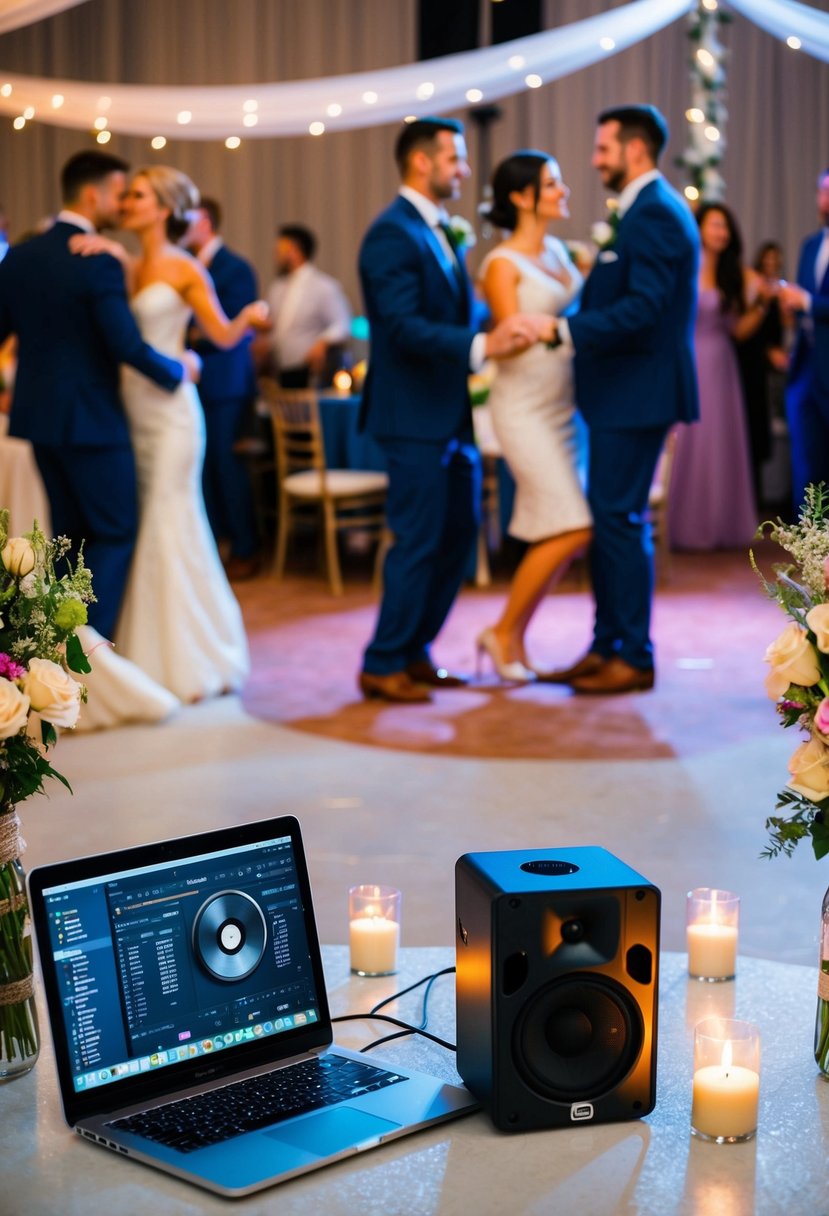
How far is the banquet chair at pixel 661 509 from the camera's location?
730cm

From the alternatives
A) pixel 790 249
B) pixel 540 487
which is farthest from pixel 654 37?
pixel 540 487

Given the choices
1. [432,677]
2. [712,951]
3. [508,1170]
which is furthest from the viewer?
[432,677]

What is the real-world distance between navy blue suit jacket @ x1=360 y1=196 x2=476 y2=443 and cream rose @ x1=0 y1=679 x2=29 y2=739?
354 cm

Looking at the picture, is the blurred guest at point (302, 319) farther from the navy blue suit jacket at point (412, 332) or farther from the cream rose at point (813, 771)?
the cream rose at point (813, 771)

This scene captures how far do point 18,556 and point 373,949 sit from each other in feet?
2.38

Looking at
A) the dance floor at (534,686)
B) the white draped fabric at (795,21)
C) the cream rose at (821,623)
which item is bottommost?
the dance floor at (534,686)

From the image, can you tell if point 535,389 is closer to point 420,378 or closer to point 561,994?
point 420,378

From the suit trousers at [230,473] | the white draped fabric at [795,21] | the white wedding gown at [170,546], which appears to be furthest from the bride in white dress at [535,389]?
the suit trousers at [230,473]

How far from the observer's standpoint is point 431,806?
4230 mm

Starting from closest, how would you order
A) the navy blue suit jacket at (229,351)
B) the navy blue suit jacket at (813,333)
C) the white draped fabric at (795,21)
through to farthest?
the white draped fabric at (795,21), the navy blue suit jacket at (813,333), the navy blue suit jacket at (229,351)

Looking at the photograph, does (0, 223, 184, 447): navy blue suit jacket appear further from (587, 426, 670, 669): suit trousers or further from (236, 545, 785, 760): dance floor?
(587, 426, 670, 669): suit trousers

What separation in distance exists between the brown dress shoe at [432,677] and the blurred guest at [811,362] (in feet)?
7.91

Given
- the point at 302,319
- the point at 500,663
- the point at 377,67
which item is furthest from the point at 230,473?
the point at 377,67

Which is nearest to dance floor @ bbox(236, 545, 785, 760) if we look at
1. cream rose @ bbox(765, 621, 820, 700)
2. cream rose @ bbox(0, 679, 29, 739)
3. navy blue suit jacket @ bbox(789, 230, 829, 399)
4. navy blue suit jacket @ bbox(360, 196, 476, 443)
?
navy blue suit jacket @ bbox(360, 196, 476, 443)
